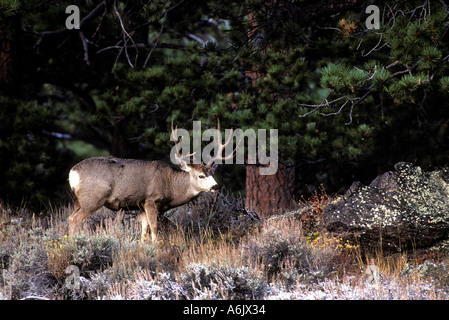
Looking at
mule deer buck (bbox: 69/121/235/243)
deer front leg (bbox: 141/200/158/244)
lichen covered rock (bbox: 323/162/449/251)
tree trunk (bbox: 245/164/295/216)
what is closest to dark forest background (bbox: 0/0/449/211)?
tree trunk (bbox: 245/164/295/216)

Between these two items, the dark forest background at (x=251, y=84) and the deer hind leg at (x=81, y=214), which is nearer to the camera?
the deer hind leg at (x=81, y=214)

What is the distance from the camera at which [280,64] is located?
8.66 m

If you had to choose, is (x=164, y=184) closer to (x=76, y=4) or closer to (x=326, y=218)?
(x=326, y=218)

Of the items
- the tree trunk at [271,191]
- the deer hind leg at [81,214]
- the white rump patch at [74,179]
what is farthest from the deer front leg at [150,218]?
the tree trunk at [271,191]

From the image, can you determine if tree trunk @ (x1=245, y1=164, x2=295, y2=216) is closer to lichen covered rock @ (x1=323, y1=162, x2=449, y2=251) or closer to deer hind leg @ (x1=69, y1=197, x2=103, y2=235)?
lichen covered rock @ (x1=323, y1=162, x2=449, y2=251)

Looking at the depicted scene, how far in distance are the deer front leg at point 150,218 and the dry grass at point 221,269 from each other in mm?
268

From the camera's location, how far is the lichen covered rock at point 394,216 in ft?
21.7

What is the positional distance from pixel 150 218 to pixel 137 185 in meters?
0.48

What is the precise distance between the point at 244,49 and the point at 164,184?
2725 millimetres

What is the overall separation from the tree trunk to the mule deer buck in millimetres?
1894

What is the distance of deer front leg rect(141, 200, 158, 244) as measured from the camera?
7355 millimetres

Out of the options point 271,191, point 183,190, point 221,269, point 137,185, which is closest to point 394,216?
point 221,269

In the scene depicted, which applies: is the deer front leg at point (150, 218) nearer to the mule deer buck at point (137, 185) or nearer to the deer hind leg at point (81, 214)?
the mule deer buck at point (137, 185)

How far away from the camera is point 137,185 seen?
743cm
